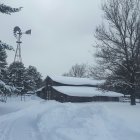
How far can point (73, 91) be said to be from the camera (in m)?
53.6

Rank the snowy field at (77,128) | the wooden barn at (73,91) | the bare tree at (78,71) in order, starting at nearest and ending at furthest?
the snowy field at (77,128) → the wooden barn at (73,91) → the bare tree at (78,71)

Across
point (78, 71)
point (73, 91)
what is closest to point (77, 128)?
point (73, 91)

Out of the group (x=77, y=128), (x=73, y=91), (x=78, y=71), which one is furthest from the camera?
(x=78, y=71)

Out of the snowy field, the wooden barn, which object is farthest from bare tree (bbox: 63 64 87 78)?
the snowy field

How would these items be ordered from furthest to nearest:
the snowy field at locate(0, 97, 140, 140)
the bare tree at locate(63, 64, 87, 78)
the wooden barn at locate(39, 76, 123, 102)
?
the bare tree at locate(63, 64, 87, 78)
the wooden barn at locate(39, 76, 123, 102)
the snowy field at locate(0, 97, 140, 140)

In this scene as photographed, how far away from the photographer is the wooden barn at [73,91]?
2102 inches

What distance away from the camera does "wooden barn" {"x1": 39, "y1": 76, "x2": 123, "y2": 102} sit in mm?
53403

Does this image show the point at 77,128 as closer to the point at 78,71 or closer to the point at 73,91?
the point at 73,91

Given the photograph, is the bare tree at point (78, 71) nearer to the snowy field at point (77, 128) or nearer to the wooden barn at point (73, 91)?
the wooden barn at point (73, 91)

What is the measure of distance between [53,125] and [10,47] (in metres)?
7.91

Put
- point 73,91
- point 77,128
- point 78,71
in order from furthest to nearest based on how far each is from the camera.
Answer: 1. point 78,71
2. point 73,91
3. point 77,128

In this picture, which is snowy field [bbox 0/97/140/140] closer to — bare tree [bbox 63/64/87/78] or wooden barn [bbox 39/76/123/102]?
wooden barn [bbox 39/76/123/102]

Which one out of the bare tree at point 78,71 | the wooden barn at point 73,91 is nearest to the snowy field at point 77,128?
the wooden barn at point 73,91

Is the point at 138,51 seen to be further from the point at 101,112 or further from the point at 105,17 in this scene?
the point at 101,112
